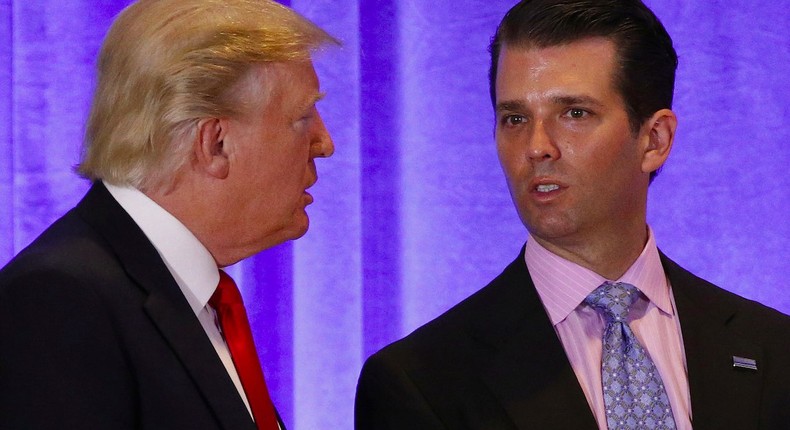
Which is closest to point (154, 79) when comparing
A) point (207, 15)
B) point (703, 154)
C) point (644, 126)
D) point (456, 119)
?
point (207, 15)

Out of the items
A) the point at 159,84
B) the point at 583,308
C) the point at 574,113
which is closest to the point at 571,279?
the point at 583,308

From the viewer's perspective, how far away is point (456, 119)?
2652 millimetres

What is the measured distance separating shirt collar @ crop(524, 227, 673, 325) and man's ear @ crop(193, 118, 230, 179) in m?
0.55

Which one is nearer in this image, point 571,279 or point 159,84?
point 159,84

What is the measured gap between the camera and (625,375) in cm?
186

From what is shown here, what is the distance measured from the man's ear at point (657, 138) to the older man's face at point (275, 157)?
550 millimetres

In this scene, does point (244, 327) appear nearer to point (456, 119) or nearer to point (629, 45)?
point (629, 45)

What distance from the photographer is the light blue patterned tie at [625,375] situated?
6.02 feet

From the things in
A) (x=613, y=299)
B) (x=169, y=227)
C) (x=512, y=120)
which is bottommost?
(x=613, y=299)

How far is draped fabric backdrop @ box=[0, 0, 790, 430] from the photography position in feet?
8.41

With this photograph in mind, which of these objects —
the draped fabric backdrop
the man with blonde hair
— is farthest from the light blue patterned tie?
the draped fabric backdrop

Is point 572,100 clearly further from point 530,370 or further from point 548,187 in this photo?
point 530,370

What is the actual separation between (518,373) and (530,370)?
0.06 ft

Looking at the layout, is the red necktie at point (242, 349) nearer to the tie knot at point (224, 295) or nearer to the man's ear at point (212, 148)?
the tie knot at point (224, 295)
